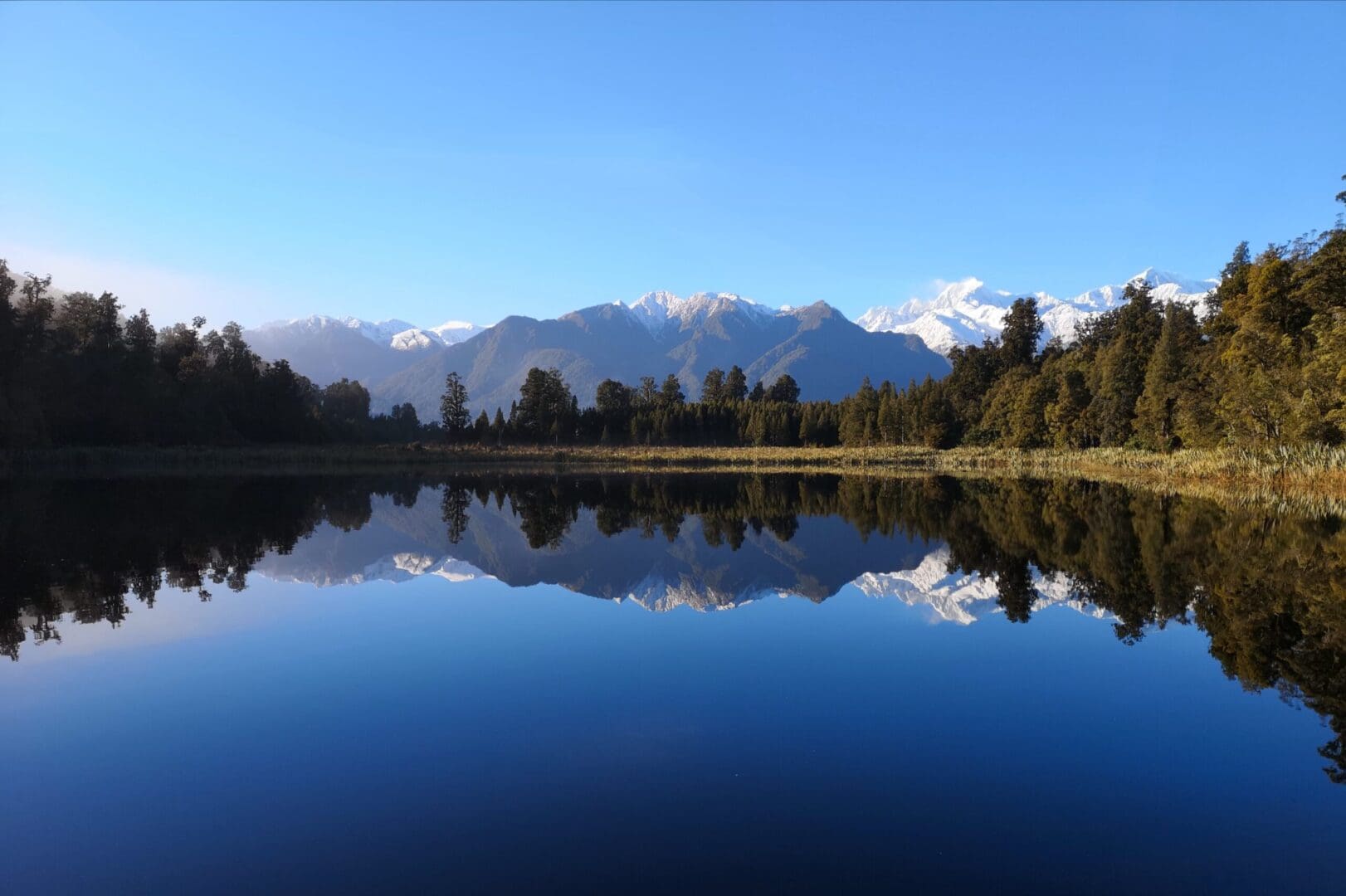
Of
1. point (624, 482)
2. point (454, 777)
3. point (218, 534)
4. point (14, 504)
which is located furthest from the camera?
point (624, 482)

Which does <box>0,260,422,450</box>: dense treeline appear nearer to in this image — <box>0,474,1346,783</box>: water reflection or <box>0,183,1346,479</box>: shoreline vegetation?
<box>0,183,1346,479</box>: shoreline vegetation

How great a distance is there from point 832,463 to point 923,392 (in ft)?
83.2

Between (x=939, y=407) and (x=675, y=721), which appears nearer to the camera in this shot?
(x=675, y=721)

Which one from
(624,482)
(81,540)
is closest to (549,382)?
(624,482)

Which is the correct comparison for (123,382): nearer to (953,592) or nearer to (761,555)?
(761,555)

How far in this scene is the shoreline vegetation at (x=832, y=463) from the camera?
3534 centimetres

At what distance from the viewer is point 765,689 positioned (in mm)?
9000

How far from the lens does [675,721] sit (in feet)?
26.0

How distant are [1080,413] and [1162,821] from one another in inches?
2991

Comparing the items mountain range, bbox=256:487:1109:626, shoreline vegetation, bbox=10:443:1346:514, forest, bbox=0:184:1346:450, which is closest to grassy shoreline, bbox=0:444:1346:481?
shoreline vegetation, bbox=10:443:1346:514

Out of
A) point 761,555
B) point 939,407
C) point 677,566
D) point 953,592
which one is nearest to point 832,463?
point 939,407

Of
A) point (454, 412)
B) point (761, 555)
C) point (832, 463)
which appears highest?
point (454, 412)

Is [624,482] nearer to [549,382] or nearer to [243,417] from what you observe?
[243,417]

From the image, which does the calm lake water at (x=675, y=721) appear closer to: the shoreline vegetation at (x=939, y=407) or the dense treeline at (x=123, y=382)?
the shoreline vegetation at (x=939, y=407)
